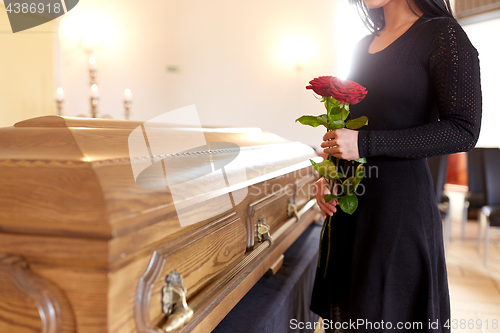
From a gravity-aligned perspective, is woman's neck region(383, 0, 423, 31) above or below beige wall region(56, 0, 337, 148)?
below

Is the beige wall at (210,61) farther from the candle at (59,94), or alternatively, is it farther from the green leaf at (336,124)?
the green leaf at (336,124)

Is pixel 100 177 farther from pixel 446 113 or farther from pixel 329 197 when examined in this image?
pixel 446 113

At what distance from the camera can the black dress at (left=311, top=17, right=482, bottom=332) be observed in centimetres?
90

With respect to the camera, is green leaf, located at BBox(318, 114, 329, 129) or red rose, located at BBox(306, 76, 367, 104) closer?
red rose, located at BBox(306, 76, 367, 104)

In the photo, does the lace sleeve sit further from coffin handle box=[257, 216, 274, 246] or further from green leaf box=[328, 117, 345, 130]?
coffin handle box=[257, 216, 274, 246]

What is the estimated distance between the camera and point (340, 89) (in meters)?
0.86

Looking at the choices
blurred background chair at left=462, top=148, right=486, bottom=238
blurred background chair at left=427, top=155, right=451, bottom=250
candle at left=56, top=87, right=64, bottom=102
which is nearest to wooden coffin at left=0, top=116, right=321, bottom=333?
candle at left=56, top=87, right=64, bottom=102

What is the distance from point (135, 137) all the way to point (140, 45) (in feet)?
18.0

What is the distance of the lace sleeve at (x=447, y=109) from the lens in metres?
0.89

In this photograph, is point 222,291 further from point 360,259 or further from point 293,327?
point 293,327

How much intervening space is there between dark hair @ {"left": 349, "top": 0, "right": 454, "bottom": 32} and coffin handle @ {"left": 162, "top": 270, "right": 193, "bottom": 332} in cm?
97

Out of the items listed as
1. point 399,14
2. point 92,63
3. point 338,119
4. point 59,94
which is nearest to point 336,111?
point 338,119

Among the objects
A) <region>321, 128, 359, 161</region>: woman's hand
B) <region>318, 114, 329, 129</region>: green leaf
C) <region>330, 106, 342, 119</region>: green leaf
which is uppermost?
<region>330, 106, 342, 119</region>: green leaf

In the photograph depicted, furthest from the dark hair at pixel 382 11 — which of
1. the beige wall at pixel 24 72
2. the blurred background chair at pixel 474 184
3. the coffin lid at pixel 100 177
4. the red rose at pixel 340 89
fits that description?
the blurred background chair at pixel 474 184
